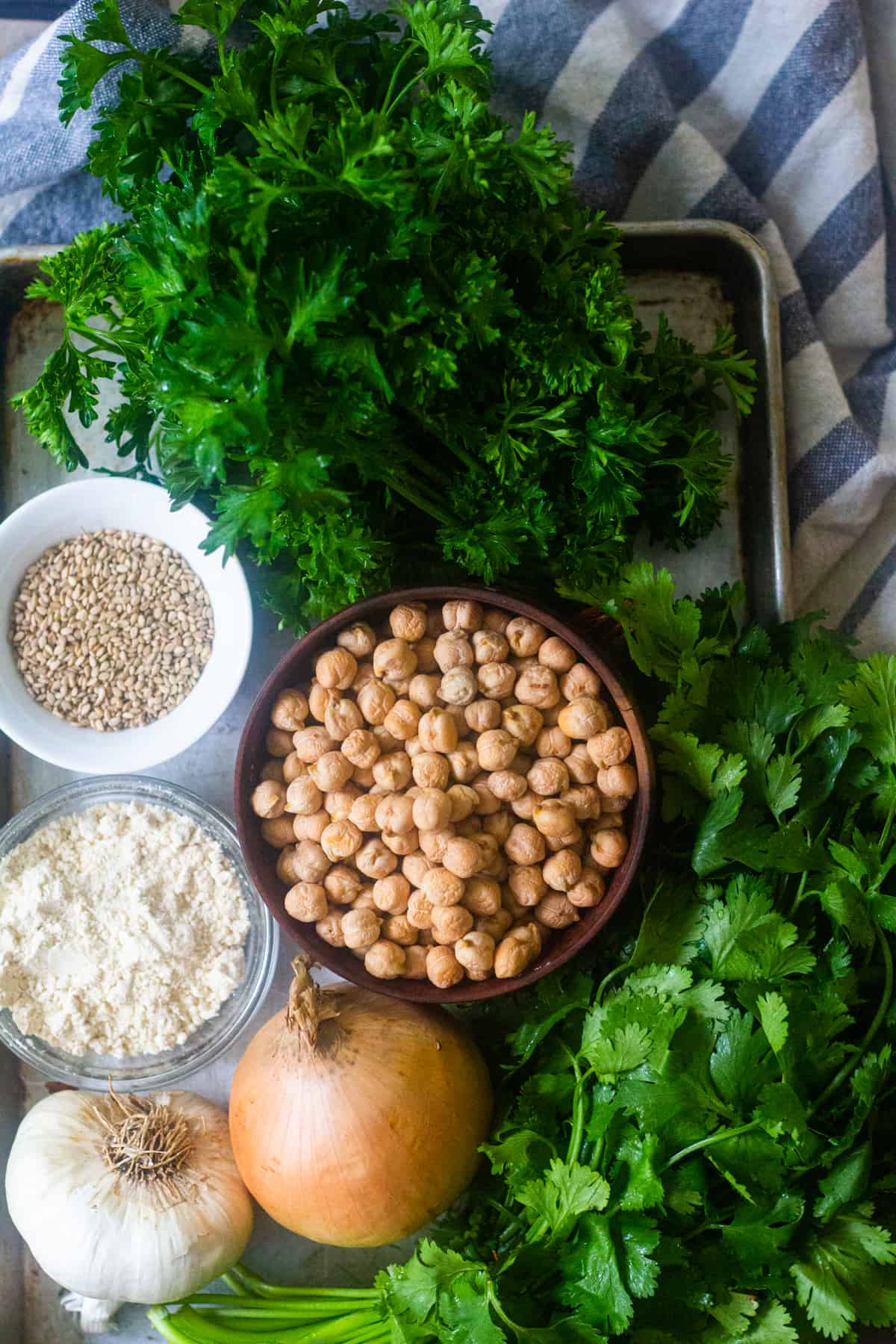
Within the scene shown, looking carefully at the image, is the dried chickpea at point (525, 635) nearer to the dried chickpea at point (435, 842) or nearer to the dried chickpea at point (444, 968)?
the dried chickpea at point (435, 842)

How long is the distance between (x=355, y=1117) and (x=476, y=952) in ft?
0.76

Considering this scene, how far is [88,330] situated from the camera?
1196 mm

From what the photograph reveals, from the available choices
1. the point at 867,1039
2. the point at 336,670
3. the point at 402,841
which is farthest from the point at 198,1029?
the point at 867,1039

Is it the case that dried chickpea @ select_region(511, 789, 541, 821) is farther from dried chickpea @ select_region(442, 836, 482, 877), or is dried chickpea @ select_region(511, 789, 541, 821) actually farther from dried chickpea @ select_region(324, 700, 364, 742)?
dried chickpea @ select_region(324, 700, 364, 742)

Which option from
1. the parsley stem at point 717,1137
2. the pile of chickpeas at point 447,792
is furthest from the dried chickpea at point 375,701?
the parsley stem at point 717,1137

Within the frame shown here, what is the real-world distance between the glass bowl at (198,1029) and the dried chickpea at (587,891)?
0.42 m

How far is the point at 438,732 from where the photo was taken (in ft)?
4.21

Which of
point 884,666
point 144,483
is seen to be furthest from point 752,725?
point 144,483

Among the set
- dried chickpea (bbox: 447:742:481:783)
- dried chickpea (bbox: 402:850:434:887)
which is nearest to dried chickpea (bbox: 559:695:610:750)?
dried chickpea (bbox: 447:742:481:783)

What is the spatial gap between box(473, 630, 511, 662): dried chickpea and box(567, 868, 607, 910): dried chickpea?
0.25m

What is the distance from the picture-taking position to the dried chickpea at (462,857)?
Answer: 1247mm

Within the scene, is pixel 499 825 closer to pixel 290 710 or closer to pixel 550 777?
pixel 550 777

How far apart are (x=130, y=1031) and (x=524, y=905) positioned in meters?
0.52

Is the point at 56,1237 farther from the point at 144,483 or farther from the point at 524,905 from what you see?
the point at 144,483
